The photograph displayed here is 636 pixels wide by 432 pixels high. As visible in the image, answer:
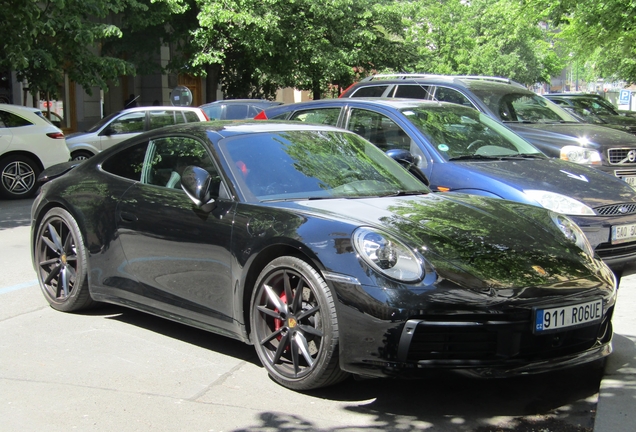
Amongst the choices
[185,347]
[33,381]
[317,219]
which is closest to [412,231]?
[317,219]

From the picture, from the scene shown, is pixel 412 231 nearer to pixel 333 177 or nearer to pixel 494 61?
pixel 333 177

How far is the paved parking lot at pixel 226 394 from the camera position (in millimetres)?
4109

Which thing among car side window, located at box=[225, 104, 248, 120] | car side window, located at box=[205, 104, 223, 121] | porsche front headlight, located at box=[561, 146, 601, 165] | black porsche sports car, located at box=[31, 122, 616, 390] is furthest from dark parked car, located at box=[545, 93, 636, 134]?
black porsche sports car, located at box=[31, 122, 616, 390]

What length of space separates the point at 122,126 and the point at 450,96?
9.09 m

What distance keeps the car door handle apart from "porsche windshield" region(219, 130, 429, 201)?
0.80m

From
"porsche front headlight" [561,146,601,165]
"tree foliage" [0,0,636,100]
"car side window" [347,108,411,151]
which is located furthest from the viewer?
"tree foliage" [0,0,636,100]

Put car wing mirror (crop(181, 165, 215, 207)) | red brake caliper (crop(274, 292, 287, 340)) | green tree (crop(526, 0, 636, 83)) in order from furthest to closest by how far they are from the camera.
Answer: green tree (crop(526, 0, 636, 83)) → car wing mirror (crop(181, 165, 215, 207)) → red brake caliper (crop(274, 292, 287, 340))

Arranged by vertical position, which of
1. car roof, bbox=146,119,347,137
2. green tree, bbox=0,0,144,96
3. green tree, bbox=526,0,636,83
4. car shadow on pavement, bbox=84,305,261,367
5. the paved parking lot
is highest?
green tree, bbox=526,0,636,83

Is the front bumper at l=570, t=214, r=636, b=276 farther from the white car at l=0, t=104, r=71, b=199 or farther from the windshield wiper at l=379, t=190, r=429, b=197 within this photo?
the white car at l=0, t=104, r=71, b=199

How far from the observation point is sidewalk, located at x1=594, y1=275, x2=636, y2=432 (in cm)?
405

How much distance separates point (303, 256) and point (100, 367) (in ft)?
4.86

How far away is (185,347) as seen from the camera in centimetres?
545

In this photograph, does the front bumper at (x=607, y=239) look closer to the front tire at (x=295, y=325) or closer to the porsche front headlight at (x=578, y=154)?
the porsche front headlight at (x=578, y=154)

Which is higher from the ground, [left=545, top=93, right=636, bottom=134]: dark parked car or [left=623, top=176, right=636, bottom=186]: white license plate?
[left=545, top=93, right=636, bottom=134]: dark parked car
